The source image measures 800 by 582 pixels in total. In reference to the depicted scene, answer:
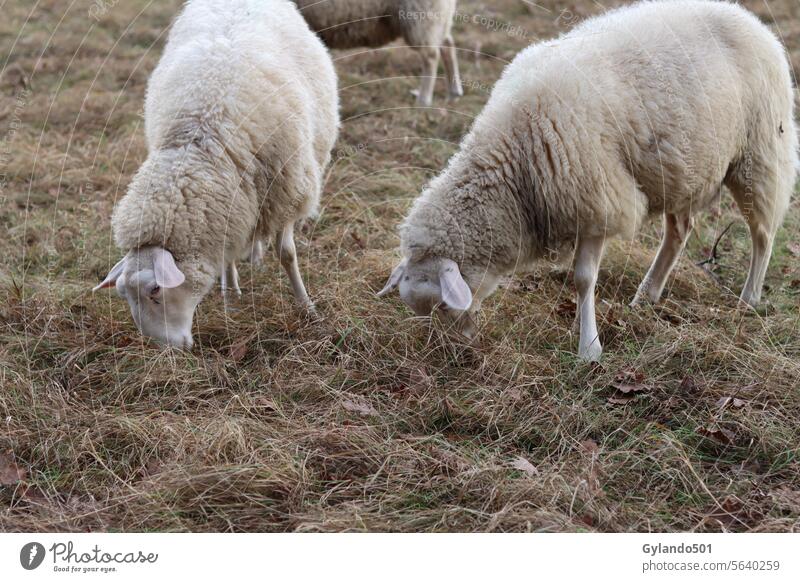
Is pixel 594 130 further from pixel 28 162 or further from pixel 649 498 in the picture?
pixel 28 162

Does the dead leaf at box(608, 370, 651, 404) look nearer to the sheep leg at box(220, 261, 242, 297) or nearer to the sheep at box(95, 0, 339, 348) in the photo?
the sheep at box(95, 0, 339, 348)

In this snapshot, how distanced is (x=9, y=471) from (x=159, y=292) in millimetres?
956

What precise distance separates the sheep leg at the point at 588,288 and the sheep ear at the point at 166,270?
5.96 ft

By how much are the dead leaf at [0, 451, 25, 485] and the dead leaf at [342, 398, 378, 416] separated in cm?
126

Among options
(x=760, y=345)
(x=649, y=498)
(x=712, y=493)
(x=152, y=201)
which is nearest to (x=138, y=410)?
(x=152, y=201)

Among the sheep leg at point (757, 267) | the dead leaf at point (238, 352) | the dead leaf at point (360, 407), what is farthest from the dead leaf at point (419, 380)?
the sheep leg at point (757, 267)

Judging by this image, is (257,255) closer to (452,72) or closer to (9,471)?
(9,471)

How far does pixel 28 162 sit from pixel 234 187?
10.6 ft

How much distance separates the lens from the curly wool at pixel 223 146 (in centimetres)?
375

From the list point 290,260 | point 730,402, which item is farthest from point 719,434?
point 290,260

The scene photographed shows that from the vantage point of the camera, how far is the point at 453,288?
3.59 metres

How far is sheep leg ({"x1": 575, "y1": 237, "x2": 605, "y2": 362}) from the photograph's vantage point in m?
3.90

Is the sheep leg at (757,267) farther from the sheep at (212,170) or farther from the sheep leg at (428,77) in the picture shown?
the sheep leg at (428,77)

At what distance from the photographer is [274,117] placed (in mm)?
4023
